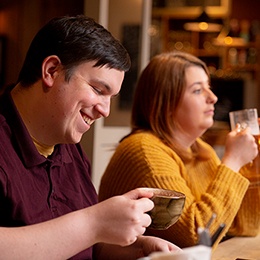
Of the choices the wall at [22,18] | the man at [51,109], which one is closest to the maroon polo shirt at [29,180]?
the man at [51,109]

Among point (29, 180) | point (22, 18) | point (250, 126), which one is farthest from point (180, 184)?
point (22, 18)

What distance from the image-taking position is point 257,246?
196 centimetres

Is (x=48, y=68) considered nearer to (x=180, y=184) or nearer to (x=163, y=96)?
(x=180, y=184)

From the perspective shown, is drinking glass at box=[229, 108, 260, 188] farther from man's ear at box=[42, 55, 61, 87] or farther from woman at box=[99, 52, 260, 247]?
man's ear at box=[42, 55, 61, 87]

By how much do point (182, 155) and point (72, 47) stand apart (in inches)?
36.5

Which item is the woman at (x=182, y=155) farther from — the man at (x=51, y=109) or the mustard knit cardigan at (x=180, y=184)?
the man at (x=51, y=109)

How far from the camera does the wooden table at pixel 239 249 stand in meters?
1.74

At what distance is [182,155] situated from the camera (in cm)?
220

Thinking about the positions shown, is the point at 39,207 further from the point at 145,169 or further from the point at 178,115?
the point at 178,115

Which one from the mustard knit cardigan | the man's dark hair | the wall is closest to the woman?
the mustard knit cardigan

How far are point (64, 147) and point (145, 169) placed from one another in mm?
447

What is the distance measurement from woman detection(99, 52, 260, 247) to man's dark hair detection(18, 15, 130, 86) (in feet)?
2.09

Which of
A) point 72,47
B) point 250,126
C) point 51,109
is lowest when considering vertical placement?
point 250,126

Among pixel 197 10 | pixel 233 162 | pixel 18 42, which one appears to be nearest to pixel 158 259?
pixel 233 162
